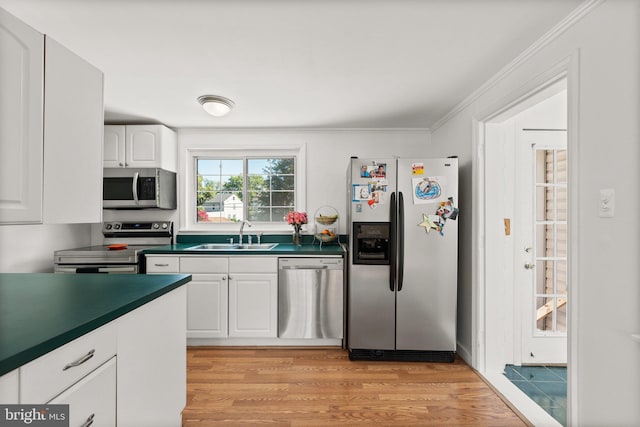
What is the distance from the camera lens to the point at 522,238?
2.61 metres

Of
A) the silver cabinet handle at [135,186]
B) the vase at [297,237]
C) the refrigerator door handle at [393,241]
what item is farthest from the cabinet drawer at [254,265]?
the silver cabinet handle at [135,186]

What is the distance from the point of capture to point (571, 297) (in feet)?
5.23

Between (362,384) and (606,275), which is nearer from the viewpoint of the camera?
(606,275)

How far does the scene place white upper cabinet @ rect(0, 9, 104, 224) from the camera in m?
0.96

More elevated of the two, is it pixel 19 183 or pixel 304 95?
pixel 304 95

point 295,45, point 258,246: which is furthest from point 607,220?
point 258,246

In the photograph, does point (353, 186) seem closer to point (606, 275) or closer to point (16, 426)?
point (606, 275)

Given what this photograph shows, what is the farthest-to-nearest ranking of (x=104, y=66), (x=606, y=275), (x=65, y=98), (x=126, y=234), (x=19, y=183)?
(x=126, y=234) → (x=104, y=66) → (x=606, y=275) → (x=65, y=98) → (x=19, y=183)

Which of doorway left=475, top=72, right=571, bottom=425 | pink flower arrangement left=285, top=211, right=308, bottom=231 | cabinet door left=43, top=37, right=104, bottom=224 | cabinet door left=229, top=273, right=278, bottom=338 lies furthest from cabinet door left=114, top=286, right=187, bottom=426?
doorway left=475, top=72, right=571, bottom=425

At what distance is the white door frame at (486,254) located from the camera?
1570mm

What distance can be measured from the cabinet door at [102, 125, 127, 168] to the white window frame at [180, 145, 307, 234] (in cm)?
65

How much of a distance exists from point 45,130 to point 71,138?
0.38 feet

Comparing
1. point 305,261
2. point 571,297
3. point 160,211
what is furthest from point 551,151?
point 160,211

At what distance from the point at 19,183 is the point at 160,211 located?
284cm
